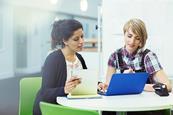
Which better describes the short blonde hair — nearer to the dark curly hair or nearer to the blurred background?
the dark curly hair

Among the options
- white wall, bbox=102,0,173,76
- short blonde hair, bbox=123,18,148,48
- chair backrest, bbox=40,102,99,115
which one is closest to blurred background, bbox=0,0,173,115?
white wall, bbox=102,0,173,76

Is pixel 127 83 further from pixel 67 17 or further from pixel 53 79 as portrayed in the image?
pixel 67 17

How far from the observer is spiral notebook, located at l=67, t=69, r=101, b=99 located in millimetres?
2076

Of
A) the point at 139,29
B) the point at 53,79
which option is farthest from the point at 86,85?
the point at 139,29

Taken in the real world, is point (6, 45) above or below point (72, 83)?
above

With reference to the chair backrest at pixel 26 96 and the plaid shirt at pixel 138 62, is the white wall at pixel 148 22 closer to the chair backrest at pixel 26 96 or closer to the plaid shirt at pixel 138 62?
the plaid shirt at pixel 138 62

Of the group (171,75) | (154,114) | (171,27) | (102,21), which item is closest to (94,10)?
(102,21)

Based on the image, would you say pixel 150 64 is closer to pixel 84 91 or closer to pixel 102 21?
pixel 84 91

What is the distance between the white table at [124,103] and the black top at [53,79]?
0.08 meters

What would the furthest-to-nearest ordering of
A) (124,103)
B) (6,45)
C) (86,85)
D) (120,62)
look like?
(6,45)
(120,62)
(86,85)
(124,103)

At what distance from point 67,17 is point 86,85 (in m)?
1.90

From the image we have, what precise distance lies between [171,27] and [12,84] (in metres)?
2.05

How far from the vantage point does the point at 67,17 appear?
3879 mm

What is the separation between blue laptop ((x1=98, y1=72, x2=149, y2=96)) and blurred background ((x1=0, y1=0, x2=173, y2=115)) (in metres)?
1.44
